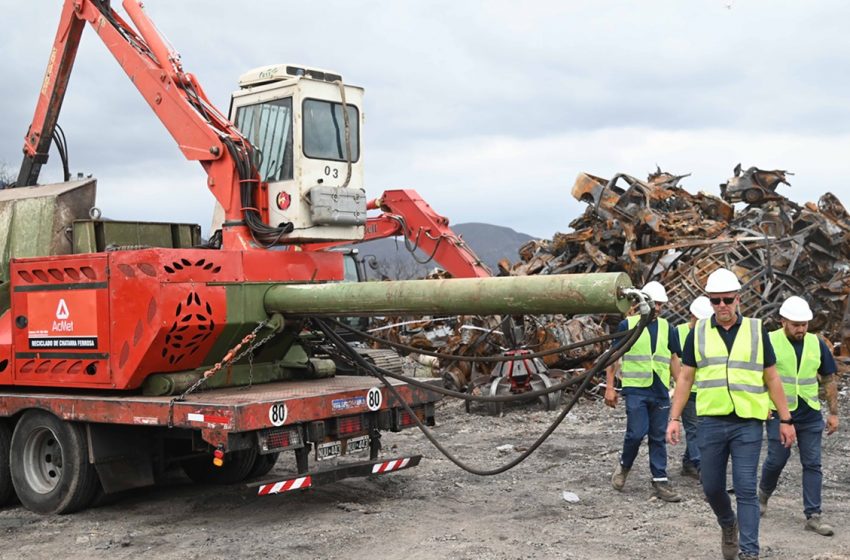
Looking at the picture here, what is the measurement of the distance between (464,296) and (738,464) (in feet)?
7.28

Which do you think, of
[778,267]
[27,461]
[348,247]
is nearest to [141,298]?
[27,461]

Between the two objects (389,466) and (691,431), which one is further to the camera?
(691,431)

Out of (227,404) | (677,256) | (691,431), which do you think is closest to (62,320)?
(227,404)

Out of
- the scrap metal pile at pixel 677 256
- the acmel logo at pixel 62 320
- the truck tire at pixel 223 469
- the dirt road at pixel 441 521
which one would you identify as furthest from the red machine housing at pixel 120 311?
the scrap metal pile at pixel 677 256

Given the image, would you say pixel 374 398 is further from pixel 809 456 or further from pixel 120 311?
pixel 809 456

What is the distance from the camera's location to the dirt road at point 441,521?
7.20 meters

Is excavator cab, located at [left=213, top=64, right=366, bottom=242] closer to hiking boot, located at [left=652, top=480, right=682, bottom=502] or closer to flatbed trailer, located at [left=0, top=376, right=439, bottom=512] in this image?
flatbed trailer, located at [left=0, top=376, right=439, bottom=512]

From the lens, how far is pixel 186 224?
1018 centimetres

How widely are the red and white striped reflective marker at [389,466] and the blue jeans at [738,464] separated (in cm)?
302

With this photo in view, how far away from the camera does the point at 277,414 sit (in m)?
7.64

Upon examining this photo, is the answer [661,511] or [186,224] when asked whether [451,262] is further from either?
[661,511]

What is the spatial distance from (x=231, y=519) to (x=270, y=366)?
1468 mm

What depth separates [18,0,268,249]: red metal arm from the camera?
9375 mm

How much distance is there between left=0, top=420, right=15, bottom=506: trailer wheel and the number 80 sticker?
3.45m
